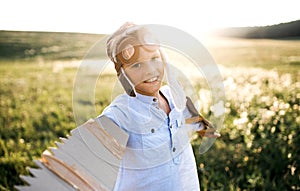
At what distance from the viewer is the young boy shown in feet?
5.44

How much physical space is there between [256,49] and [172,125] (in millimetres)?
10512

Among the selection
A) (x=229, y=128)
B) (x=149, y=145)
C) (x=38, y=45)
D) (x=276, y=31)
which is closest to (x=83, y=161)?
(x=149, y=145)

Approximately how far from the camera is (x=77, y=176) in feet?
4.40

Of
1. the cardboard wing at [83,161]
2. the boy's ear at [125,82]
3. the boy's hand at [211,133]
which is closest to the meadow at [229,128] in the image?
the boy's ear at [125,82]

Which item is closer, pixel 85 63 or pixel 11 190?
pixel 85 63

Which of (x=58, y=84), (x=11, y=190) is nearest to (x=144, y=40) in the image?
(x=11, y=190)

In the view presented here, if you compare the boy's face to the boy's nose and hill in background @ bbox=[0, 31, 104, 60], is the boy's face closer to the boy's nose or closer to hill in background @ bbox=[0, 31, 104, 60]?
the boy's nose

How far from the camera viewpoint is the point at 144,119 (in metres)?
1.73

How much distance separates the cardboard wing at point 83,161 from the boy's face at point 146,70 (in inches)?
8.2

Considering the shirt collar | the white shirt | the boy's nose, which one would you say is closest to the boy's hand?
the white shirt

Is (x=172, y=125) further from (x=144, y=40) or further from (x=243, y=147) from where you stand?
(x=243, y=147)

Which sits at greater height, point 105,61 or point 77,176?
point 105,61

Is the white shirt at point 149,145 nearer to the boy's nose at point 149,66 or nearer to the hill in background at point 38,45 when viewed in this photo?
the boy's nose at point 149,66

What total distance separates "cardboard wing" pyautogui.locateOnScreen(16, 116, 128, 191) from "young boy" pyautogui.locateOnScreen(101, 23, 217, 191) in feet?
0.44
